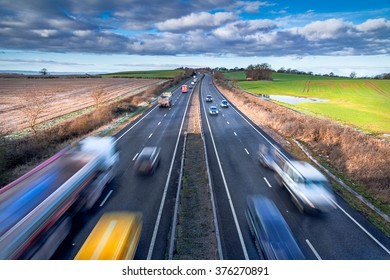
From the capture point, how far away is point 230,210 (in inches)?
527

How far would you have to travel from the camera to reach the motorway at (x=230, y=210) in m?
10.6

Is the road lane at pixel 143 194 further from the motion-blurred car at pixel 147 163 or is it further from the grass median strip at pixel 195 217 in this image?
the grass median strip at pixel 195 217

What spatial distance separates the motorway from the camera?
34.7 feet

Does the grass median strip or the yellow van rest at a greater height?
the yellow van

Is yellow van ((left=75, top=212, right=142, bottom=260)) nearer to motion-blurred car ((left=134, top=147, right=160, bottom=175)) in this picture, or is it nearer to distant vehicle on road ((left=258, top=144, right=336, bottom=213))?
motion-blurred car ((left=134, top=147, right=160, bottom=175))

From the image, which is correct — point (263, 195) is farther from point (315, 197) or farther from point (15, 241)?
point (15, 241)

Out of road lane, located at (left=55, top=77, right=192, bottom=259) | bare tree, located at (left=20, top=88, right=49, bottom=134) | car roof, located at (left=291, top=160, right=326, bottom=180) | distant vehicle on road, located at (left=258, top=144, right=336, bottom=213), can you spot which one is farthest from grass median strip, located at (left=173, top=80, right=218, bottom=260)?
bare tree, located at (left=20, top=88, right=49, bottom=134)

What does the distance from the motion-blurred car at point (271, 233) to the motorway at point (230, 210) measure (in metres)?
0.76

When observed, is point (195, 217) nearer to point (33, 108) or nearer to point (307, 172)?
point (307, 172)

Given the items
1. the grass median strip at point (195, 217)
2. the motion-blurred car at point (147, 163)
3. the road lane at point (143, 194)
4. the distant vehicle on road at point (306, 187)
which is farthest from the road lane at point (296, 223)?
the motion-blurred car at point (147, 163)

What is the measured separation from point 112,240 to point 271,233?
237 inches

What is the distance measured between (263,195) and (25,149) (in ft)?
60.2

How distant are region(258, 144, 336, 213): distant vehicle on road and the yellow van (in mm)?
8706

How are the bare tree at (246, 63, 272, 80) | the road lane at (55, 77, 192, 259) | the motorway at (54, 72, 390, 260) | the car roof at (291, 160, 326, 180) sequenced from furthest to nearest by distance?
the bare tree at (246, 63, 272, 80), the car roof at (291, 160, 326, 180), the road lane at (55, 77, 192, 259), the motorway at (54, 72, 390, 260)
